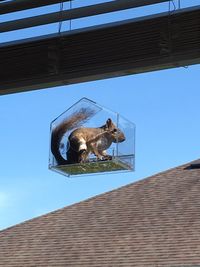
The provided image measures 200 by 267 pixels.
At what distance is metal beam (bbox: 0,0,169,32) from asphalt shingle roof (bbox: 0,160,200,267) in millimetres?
8813

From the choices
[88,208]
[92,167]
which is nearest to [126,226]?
[88,208]

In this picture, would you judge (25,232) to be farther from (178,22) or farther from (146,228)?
(178,22)

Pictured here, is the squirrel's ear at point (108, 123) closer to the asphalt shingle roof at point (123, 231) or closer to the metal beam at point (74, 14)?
the metal beam at point (74, 14)

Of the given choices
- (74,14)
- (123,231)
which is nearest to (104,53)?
(74,14)

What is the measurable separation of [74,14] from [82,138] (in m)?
0.99

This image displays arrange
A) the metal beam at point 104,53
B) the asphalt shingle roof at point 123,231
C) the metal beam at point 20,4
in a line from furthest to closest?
the asphalt shingle roof at point 123,231 < the metal beam at point 20,4 < the metal beam at point 104,53

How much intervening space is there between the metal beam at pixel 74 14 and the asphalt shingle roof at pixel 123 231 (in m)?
8.81

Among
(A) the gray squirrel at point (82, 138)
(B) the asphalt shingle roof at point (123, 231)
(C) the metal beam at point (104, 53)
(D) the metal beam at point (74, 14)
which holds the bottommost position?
(B) the asphalt shingle roof at point (123, 231)

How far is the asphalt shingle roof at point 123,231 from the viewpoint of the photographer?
15.2 m

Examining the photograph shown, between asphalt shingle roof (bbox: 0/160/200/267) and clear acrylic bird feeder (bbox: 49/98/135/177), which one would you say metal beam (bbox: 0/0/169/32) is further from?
asphalt shingle roof (bbox: 0/160/200/267)

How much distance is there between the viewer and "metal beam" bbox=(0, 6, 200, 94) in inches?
217

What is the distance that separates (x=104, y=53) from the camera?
5797 mm

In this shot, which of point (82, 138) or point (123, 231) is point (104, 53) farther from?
point (123, 231)

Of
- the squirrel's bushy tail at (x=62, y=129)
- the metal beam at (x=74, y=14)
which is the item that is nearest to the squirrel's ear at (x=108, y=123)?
the squirrel's bushy tail at (x=62, y=129)
